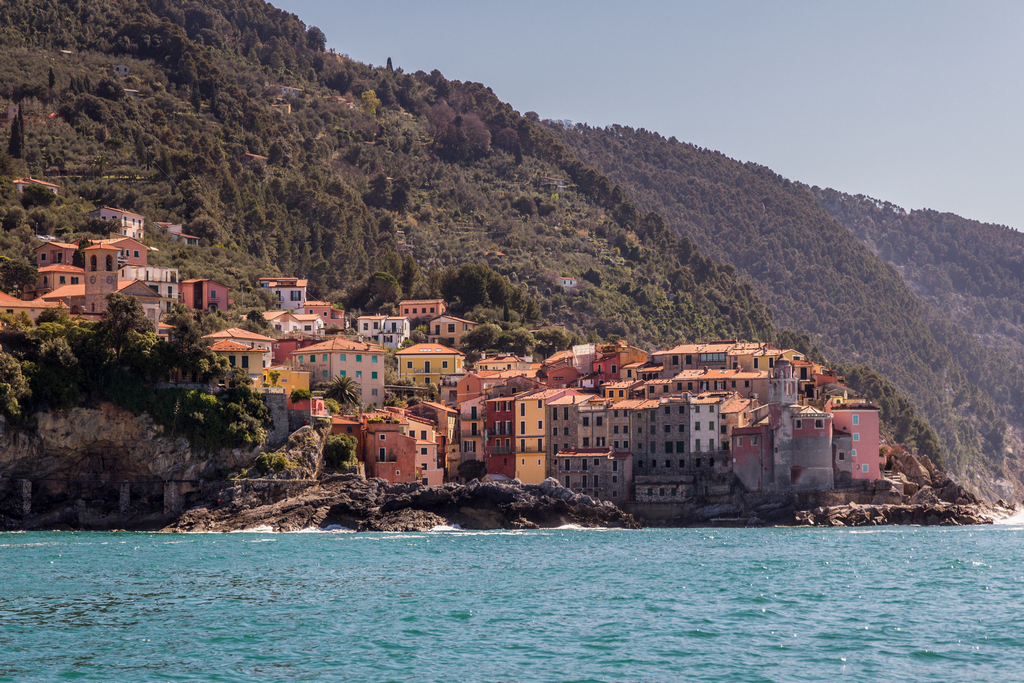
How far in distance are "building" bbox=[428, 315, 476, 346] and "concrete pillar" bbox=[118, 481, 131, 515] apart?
3614cm

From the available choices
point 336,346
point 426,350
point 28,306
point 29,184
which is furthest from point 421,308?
point 28,306

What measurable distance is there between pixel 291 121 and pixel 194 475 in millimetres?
96196

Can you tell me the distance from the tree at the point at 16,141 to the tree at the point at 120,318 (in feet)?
137

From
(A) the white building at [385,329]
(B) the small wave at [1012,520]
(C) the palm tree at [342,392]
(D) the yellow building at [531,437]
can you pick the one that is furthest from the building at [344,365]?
(B) the small wave at [1012,520]

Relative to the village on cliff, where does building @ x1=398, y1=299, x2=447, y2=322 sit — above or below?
above

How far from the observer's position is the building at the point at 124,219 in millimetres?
89750

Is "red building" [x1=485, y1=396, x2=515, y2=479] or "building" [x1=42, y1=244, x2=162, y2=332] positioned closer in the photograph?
"building" [x1=42, y1=244, x2=162, y2=332]

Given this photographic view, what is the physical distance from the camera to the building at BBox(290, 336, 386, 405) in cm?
7412

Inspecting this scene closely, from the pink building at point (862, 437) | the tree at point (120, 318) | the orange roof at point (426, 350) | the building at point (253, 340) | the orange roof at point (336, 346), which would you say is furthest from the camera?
the orange roof at point (426, 350)

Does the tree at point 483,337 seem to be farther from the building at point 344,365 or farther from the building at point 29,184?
the building at point 29,184

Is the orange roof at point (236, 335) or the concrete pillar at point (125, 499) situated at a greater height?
the orange roof at point (236, 335)

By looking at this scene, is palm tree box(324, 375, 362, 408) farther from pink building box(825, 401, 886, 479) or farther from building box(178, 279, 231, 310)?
pink building box(825, 401, 886, 479)

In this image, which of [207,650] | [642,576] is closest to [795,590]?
[642,576]

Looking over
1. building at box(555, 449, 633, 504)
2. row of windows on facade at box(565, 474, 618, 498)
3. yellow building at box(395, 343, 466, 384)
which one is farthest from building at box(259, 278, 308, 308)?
row of windows on facade at box(565, 474, 618, 498)
